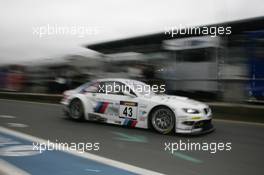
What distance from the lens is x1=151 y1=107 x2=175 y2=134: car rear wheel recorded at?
24.8ft

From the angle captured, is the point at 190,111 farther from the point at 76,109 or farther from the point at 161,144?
the point at 76,109

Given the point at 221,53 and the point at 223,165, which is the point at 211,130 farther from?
the point at 221,53

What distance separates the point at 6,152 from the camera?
5.84 m

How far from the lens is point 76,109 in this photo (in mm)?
9555

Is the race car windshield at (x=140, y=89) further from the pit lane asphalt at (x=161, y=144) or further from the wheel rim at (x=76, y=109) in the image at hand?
the wheel rim at (x=76, y=109)

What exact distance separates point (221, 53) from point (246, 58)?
1171 mm

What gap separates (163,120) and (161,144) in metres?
1.08

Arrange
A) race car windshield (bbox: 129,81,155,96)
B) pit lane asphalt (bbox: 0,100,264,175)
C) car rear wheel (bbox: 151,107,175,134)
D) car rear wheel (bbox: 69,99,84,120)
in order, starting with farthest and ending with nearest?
1. car rear wheel (bbox: 69,99,84,120)
2. race car windshield (bbox: 129,81,155,96)
3. car rear wheel (bbox: 151,107,175,134)
4. pit lane asphalt (bbox: 0,100,264,175)

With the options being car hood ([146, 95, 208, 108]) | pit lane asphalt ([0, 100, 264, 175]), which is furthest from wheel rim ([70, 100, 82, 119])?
car hood ([146, 95, 208, 108])

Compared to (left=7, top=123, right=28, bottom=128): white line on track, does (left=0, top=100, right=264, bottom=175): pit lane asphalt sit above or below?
below

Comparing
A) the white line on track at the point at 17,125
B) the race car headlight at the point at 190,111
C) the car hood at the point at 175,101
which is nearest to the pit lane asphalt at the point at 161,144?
the white line on track at the point at 17,125

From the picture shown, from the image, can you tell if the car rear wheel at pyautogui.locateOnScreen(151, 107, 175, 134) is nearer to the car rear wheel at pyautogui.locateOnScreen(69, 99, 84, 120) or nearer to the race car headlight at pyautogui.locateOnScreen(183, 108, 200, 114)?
the race car headlight at pyautogui.locateOnScreen(183, 108, 200, 114)

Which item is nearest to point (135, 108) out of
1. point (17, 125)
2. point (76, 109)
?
point (76, 109)

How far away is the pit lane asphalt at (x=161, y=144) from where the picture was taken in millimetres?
5215
